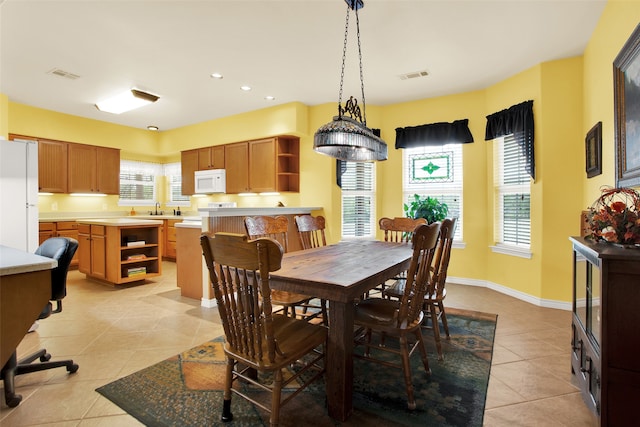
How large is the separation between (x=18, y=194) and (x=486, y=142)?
17.6ft

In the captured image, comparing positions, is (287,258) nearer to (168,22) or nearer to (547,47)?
(168,22)

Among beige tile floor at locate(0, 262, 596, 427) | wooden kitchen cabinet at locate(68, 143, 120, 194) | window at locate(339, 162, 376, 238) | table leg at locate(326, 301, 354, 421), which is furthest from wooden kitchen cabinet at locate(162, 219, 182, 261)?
table leg at locate(326, 301, 354, 421)

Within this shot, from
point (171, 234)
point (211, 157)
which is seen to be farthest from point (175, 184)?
point (211, 157)

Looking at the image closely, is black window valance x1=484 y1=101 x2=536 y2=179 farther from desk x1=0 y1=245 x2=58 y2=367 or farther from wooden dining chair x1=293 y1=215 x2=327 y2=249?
desk x1=0 y1=245 x2=58 y2=367

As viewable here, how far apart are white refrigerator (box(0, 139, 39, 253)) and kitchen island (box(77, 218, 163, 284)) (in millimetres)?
1126

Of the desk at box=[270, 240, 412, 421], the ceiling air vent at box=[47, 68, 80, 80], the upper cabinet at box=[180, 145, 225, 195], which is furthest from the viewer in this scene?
the upper cabinet at box=[180, 145, 225, 195]

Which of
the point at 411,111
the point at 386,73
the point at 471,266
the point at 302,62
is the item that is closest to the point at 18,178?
the point at 302,62

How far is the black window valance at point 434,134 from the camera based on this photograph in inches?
174

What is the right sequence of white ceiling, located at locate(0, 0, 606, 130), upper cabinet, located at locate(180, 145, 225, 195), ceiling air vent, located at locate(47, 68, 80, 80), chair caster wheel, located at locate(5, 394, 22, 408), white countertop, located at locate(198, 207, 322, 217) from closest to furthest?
1. chair caster wheel, located at locate(5, 394, 22, 408)
2. white ceiling, located at locate(0, 0, 606, 130)
3. white countertop, located at locate(198, 207, 322, 217)
4. ceiling air vent, located at locate(47, 68, 80, 80)
5. upper cabinet, located at locate(180, 145, 225, 195)

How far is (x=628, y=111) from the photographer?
82.7 inches

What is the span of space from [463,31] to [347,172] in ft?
8.15

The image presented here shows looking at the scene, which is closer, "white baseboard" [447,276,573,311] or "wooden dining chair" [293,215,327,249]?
"wooden dining chair" [293,215,327,249]

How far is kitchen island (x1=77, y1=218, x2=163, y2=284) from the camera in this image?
4258 millimetres

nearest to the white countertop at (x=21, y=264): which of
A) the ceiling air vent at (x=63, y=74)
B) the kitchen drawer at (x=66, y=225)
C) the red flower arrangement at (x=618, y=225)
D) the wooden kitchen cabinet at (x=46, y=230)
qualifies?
the red flower arrangement at (x=618, y=225)
